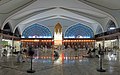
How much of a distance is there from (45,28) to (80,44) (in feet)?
27.3

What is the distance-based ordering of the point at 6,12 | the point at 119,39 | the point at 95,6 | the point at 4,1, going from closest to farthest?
the point at 4,1, the point at 95,6, the point at 6,12, the point at 119,39

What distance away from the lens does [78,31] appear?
38.9m

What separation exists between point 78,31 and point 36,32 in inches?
358

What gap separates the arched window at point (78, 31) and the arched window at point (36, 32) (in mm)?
4113

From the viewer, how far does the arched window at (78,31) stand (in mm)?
38875

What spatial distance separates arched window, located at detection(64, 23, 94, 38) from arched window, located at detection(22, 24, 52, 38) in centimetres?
411

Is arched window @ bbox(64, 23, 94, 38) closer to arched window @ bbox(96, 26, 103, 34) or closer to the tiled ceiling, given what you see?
arched window @ bbox(96, 26, 103, 34)

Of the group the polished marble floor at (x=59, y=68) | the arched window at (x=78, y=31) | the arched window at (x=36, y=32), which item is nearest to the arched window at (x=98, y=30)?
the arched window at (x=78, y=31)

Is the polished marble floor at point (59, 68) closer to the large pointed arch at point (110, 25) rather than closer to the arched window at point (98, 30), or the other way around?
the large pointed arch at point (110, 25)

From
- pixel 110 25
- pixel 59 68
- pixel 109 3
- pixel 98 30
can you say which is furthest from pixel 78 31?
pixel 59 68

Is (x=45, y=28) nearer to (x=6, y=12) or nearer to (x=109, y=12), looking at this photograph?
(x=6, y=12)

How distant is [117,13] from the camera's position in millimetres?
23266

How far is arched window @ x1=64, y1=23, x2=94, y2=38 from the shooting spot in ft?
128

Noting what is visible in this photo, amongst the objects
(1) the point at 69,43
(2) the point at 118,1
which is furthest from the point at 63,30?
(2) the point at 118,1
